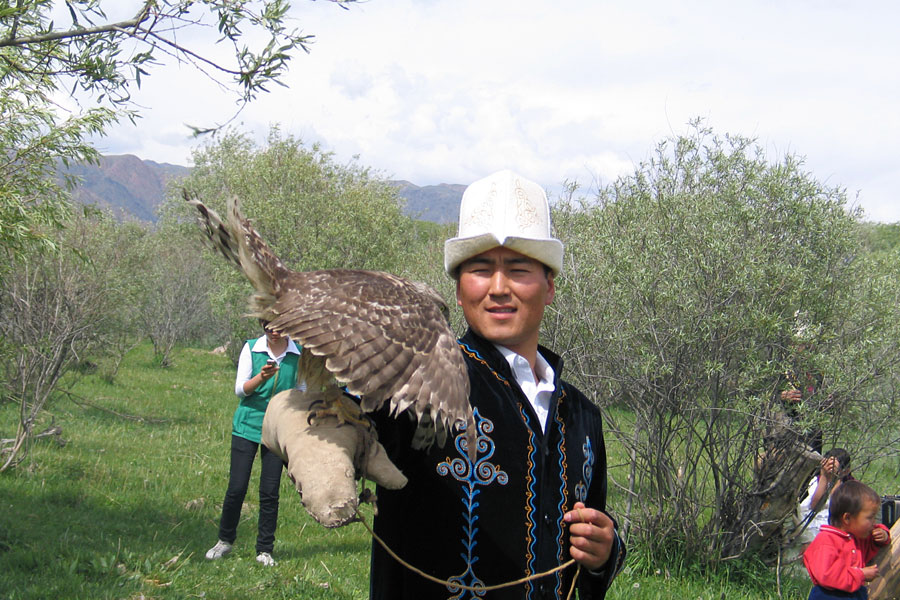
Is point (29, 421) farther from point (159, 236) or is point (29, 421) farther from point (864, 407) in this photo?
point (159, 236)

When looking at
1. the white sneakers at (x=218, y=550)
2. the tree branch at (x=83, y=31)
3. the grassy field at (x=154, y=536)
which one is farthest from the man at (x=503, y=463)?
the white sneakers at (x=218, y=550)

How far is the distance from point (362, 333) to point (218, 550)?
211 inches

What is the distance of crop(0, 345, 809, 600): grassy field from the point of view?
574cm

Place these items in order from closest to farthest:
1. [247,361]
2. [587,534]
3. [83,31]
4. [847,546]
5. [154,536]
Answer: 1. [587,534]
2. [83,31]
3. [847,546]
4. [247,361]
5. [154,536]

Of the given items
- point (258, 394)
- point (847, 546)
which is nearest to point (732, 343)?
point (847, 546)

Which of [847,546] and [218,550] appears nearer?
[847,546]

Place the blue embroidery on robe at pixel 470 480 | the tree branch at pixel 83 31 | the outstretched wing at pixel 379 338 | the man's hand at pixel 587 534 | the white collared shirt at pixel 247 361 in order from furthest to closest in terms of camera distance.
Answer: the white collared shirt at pixel 247 361
the tree branch at pixel 83 31
the man's hand at pixel 587 534
the blue embroidery on robe at pixel 470 480
the outstretched wing at pixel 379 338

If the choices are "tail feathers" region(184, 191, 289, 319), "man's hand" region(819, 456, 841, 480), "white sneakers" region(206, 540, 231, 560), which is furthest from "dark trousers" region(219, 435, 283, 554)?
"man's hand" region(819, 456, 841, 480)

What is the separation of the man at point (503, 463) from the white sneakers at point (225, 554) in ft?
15.6

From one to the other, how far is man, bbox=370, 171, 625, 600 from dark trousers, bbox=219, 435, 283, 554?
4.41m

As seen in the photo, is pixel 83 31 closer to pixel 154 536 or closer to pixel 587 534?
pixel 587 534

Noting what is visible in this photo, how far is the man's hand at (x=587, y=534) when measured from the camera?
7.25 ft

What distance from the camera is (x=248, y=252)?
7.98ft

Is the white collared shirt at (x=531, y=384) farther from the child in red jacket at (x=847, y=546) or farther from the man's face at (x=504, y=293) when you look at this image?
the child in red jacket at (x=847, y=546)
